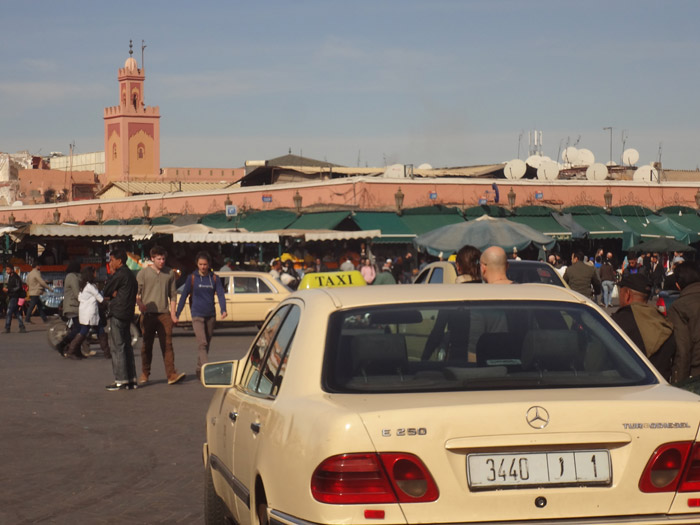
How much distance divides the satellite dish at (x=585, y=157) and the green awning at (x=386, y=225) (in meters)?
23.8

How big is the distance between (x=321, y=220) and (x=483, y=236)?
20.5 metres

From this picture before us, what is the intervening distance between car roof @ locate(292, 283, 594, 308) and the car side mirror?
1.10 metres

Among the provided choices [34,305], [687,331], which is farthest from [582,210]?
[687,331]

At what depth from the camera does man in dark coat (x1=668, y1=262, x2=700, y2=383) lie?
842cm

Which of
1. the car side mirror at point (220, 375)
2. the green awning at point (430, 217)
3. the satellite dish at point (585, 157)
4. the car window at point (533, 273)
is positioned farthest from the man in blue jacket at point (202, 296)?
the satellite dish at point (585, 157)

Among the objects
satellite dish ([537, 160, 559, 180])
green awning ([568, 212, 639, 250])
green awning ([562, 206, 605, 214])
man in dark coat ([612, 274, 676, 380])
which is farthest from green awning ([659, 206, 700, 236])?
man in dark coat ([612, 274, 676, 380])

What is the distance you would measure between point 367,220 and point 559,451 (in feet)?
152

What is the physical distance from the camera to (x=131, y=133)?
418 ft

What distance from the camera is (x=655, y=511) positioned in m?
4.41

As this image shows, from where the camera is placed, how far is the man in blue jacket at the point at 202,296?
16.3 metres

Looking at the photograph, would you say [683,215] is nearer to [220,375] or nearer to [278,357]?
[220,375]

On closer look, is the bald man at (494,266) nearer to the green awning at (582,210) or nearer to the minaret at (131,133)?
the green awning at (582,210)

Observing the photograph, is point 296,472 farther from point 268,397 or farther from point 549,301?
point 549,301

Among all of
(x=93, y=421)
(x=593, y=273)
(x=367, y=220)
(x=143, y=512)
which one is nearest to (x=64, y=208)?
(x=367, y=220)
